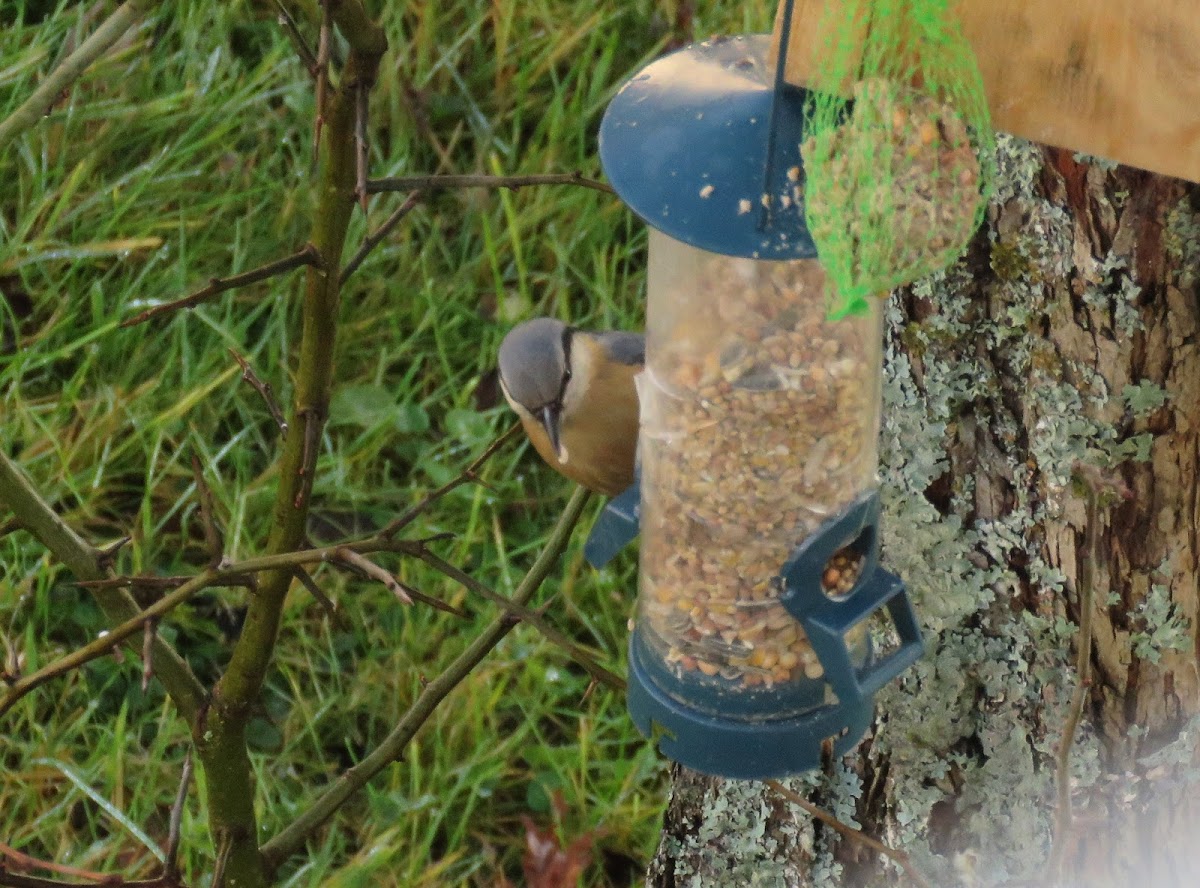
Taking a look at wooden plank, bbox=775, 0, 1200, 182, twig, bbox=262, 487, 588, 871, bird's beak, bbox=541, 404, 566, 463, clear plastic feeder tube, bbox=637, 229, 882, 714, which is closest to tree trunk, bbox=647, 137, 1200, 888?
clear plastic feeder tube, bbox=637, 229, 882, 714

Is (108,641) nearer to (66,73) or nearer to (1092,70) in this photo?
(66,73)

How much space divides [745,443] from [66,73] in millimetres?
977

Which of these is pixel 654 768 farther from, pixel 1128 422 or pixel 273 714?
pixel 1128 422

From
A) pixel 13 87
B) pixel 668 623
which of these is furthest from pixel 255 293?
pixel 668 623

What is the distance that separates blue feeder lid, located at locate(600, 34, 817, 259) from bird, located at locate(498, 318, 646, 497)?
1414 millimetres

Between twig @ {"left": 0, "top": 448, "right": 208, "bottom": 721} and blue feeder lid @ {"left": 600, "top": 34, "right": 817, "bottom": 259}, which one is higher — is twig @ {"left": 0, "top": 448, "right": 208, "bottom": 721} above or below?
below

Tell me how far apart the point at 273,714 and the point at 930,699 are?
1690mm

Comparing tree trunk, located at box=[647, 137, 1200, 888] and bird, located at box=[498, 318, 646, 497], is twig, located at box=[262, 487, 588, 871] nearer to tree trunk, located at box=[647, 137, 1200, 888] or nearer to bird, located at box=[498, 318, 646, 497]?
tree trunk, located at box=[647, 137, 1200, 888]

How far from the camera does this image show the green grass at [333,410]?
3.17 metres

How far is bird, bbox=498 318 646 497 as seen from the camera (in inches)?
119

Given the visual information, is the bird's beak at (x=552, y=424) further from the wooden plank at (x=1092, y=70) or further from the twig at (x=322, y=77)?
the wooden plank at (x=1092, y=70)

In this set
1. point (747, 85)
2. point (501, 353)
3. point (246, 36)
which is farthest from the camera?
point (246, 36)

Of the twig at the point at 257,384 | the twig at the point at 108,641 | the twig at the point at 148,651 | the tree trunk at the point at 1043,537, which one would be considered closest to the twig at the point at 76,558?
the twig at the point at 108,641

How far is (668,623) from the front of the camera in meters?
1.95
